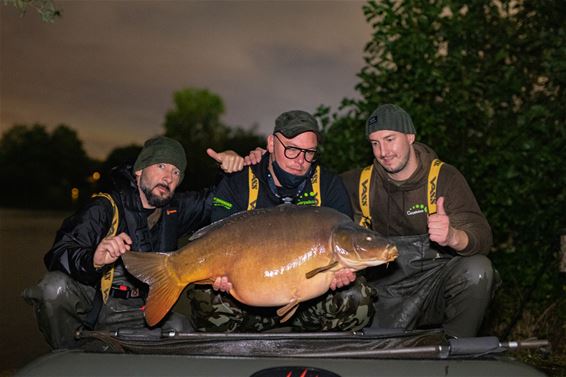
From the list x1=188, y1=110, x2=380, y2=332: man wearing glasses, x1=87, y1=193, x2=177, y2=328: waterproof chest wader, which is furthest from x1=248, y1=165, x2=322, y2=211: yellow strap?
x1=87, y1=193, x2=177, y2=328: waterproof chest wader

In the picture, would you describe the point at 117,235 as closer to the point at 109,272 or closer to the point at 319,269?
the point at 109,272

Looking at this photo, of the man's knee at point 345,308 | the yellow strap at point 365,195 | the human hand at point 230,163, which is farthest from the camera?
the yellow strap at point 365,195

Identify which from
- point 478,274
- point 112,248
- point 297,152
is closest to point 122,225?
point 112,248

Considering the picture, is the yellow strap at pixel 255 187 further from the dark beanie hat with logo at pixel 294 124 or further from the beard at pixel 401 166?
the beard at pixel 401 166

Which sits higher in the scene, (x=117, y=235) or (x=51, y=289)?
(x=117, y=235)

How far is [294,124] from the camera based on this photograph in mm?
4133

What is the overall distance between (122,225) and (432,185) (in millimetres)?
2142

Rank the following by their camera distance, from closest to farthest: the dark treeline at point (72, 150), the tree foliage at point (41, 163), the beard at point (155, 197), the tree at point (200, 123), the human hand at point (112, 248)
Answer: the human hand at point (112, 248) → the beard at point (155, 197) → the dark treeline at point (72, 150) → the tree at point (200, 123) → the tree foliage at point (41, 163)

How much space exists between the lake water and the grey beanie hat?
3795 mm

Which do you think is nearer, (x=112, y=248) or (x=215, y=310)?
(x=112, y=248)

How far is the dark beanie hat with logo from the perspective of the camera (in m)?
4.12

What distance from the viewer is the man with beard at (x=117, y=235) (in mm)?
3961

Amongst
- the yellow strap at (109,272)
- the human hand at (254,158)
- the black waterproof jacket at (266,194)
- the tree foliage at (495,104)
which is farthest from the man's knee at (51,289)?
the tree foliage at (495,104)

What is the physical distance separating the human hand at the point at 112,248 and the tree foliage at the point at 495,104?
3524 mm
